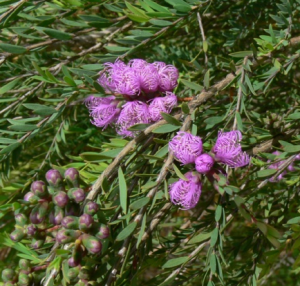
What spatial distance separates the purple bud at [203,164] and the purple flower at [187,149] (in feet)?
0.05

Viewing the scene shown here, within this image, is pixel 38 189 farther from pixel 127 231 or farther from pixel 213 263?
pixel 213 263

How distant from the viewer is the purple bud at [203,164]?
2.53ft

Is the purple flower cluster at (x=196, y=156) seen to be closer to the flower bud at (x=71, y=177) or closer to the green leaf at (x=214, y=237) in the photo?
the green leaf at (x=214, y=237)

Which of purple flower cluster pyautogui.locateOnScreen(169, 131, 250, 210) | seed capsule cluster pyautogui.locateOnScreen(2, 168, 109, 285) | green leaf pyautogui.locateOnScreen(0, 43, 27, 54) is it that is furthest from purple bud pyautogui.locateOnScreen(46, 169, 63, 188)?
green leaf pyautogui.locateOnScreen(0, 43, 27, 54)

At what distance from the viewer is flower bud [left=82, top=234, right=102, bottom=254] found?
717 millimetres

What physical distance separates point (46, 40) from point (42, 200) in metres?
0.68

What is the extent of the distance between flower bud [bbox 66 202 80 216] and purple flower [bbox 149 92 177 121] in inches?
9.7

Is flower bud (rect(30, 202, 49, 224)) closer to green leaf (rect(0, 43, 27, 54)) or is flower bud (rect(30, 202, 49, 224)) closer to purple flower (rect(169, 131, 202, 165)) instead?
purple flower (rect(169, 131, 202, 165))

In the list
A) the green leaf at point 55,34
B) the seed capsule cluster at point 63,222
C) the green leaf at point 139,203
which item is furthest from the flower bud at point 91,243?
the green leaf at point 55,34

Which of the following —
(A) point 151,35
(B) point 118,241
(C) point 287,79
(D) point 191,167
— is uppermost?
(A) point 151,35

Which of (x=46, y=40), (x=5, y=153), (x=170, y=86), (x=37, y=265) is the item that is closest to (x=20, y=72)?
(x=46, y=40)

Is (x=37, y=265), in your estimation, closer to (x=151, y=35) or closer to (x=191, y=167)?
(x=191, y=167)

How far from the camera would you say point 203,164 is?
77cm

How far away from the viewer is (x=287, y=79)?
1488mm
